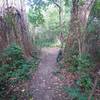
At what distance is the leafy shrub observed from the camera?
6116 millimetres

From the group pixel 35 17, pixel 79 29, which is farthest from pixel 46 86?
pixel 35 17

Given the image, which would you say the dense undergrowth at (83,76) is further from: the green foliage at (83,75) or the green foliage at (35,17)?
the green foliage at (35,17)

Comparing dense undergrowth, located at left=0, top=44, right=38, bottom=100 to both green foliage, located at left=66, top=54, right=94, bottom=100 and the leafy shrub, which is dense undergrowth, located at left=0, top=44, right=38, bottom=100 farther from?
green foliage, located at left=66, top=54, right=94, bottom=100

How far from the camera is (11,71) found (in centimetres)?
694

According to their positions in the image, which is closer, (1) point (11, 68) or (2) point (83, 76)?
(2) point (83, 76)

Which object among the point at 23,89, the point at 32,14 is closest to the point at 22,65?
the point at 23,89

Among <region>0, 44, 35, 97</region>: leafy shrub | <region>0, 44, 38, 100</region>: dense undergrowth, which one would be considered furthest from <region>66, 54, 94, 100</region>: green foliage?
<region>0, 44, 35, 97</region>: leafy shrub

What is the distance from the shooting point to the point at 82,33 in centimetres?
707

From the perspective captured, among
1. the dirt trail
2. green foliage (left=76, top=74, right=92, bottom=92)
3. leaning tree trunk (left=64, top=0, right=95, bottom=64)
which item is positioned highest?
leaning tree trunk (left=64, top=0, right=95, bottom=64)

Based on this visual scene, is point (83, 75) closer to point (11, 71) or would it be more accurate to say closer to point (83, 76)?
point (83, 76)

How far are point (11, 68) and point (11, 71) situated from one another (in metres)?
0.36

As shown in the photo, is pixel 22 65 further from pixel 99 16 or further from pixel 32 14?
pixel 32 14

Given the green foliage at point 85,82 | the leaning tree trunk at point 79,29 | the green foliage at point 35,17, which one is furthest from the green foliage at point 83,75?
the green foliage at point 35,17

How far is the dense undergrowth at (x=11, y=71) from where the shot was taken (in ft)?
19.1
